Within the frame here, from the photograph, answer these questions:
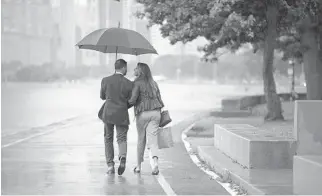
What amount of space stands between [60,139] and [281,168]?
34.7ft

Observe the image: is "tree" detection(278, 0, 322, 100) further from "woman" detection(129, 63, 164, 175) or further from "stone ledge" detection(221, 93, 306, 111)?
"woman" detection(129, 63, 164, 175)

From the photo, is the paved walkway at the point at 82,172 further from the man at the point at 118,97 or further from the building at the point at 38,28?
the building at the point at 38,28

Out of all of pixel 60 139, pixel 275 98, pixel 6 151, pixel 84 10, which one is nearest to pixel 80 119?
pixel 275 98

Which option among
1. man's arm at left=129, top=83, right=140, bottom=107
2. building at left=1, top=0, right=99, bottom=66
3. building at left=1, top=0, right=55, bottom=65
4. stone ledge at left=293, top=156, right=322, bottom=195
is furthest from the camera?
building at left=1, top=0, right=99, bottom=66

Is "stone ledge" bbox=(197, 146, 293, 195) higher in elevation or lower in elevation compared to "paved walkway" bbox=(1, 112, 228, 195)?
higher

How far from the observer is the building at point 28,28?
77656 millimetres

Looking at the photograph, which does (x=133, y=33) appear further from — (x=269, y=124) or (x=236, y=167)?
(x=269, y=124)

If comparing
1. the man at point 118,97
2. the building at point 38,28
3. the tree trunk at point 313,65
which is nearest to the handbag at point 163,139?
the man at point 118,97

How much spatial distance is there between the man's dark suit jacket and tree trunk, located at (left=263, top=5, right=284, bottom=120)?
18906mm

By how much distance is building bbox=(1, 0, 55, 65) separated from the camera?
77.7 metres

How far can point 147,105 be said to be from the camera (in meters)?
14.1

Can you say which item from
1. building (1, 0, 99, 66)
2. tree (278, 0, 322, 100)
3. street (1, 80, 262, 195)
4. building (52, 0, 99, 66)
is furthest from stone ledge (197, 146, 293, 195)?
building (52, 0, 99, 66)

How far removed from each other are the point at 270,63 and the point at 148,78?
20.2m

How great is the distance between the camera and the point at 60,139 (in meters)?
23.5
